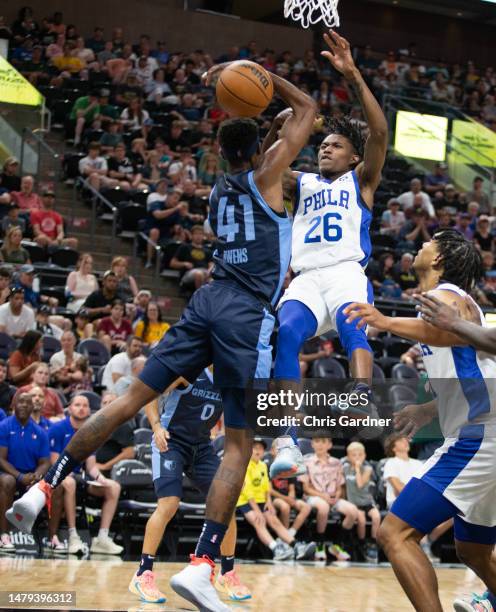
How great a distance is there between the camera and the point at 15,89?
16.2 meters

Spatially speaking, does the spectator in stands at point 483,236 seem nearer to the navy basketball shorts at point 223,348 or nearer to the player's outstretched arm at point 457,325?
the navy basketball shorts at point 223,348

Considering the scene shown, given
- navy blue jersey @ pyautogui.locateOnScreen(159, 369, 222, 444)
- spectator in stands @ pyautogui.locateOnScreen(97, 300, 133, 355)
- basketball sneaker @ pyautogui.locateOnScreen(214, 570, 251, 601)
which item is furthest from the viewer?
spectator in stands @ pyautogui.locateOnScreen(97, 300, 133, 355)

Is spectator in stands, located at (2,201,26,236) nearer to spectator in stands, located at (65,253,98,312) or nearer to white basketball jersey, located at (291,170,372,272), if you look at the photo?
spectator in stands, located at (65,253,98,312)

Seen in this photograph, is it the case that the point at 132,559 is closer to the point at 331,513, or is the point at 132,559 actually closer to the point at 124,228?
the point at 331,513

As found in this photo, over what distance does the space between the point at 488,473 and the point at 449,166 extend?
1596cm

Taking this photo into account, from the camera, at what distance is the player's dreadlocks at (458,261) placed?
5.42m

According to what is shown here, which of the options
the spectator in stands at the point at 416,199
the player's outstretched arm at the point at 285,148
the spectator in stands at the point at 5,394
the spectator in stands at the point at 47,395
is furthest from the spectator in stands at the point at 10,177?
the player's outstretched arm at the point at 285,148

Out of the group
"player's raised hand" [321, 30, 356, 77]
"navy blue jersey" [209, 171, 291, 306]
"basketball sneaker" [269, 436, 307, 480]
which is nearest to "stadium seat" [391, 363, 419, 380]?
"basketball sneaker" [269, 436, 307, 480]

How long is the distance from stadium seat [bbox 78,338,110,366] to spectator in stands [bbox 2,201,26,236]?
2.22m

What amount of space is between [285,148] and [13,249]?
8.07 m

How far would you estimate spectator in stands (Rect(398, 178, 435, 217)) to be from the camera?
18391 mm

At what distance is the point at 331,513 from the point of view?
11031 millimetres

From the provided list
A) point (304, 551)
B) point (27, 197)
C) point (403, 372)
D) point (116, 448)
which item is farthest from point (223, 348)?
point (27, 197)

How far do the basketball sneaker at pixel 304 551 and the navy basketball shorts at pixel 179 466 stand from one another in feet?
9.55
